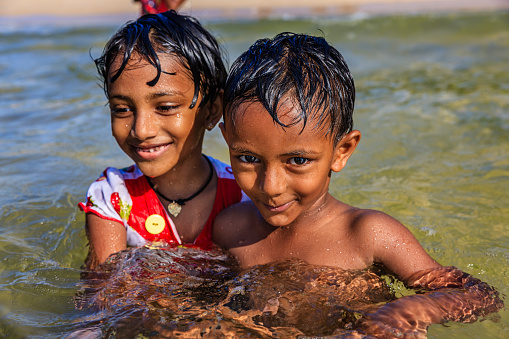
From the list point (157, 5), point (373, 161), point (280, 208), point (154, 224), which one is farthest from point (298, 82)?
point (157, 5)

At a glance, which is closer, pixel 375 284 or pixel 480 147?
pixel 375 284

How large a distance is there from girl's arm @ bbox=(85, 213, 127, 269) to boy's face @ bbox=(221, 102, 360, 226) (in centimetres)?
99

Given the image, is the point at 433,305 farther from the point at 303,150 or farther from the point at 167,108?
the point at 167,108

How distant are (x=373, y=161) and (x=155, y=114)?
94.9 inches

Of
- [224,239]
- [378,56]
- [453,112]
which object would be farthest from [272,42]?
[378,56]

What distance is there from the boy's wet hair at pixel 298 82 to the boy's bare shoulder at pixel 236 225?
2.13ft

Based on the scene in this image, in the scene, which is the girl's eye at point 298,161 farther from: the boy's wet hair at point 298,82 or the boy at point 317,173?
the boy's wet hair at point 298,82

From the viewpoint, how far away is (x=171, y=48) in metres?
A: 2.99

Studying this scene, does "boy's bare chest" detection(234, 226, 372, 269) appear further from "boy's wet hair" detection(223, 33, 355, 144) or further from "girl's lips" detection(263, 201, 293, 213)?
"boy's wet hair" detection(223, 33, 355, 144)

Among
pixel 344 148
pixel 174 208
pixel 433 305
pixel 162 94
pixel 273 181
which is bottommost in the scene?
pixel 433 305

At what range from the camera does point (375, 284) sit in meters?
2.62

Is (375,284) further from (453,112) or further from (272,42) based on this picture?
(453,112)

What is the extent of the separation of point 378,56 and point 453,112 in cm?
341

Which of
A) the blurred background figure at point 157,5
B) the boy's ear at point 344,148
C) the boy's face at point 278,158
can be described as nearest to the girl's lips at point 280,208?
the boy's face at point 278,158
